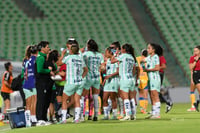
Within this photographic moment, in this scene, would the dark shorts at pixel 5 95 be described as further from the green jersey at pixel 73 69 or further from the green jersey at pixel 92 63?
the green jersey at pixel 73 69

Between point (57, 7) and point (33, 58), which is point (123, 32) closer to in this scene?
point (57, 7)

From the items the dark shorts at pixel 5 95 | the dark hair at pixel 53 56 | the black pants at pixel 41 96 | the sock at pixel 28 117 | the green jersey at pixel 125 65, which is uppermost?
the dark hair at pixel 53 56

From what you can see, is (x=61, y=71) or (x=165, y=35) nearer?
(x=61, y=71)

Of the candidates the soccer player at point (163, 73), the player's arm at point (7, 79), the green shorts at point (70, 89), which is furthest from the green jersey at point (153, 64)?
the player's arm at point (7, 79)

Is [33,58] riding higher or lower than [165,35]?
lower

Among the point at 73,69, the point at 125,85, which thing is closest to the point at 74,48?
the point at 73,69

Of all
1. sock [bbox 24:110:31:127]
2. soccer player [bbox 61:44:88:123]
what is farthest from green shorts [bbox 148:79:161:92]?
sock [bbox 24:110:31:127]

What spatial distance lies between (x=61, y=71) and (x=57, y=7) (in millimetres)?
19048

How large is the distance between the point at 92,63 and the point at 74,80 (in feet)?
3.47

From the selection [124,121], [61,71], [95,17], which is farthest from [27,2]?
[124,121]

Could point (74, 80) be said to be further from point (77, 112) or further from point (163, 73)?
point (163, 73)

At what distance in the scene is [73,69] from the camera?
600 inches

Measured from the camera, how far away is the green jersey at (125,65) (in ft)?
52.9

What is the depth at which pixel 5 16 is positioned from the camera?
113 feet
